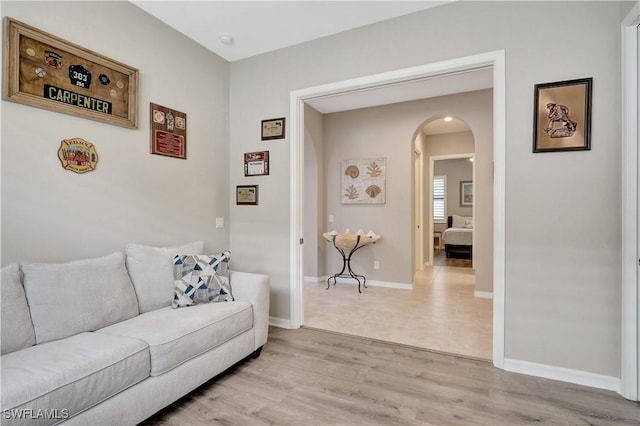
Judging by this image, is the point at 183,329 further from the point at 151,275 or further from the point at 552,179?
the point at 552,179

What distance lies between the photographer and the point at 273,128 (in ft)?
10.8

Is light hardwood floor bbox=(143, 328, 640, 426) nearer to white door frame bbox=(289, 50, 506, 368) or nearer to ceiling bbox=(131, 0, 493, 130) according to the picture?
white door frame bbox=(289, 50, 506, 368)

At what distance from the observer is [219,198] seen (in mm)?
3438

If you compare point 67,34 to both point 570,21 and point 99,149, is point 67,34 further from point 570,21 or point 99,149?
point 570,21

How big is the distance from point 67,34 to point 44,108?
22.2 inches

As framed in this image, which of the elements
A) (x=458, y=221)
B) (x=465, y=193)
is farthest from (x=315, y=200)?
(x=465, y=193)

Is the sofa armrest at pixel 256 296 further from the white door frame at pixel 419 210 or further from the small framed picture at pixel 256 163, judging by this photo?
the white door frame at pixel 419 210

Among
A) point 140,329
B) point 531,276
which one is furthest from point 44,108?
point 531,276

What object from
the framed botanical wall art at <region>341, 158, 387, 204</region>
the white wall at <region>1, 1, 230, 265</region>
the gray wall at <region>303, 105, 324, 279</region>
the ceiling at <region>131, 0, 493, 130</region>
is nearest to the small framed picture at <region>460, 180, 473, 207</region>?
the framed botanical wall art at <region>341, 158, 387, 204</region>

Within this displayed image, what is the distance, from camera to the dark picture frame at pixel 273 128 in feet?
10.6

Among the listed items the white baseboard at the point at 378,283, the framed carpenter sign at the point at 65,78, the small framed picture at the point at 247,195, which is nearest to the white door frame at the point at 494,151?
the small framed picture at the point at 247,195

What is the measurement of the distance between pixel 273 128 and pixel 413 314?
2.59 m

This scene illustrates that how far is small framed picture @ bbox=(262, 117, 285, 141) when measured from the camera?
3240 millimetres

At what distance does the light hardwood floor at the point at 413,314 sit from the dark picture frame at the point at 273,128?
1992mm
